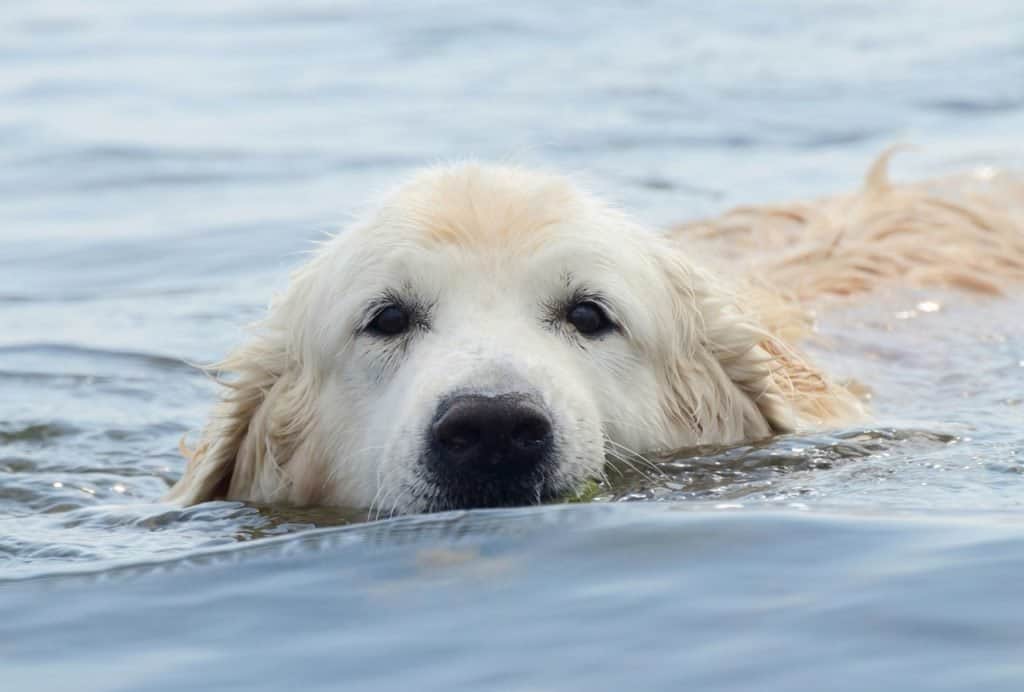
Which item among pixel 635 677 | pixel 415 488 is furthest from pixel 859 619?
pixel 415 488

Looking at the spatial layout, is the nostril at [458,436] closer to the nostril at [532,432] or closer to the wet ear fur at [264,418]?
the nostril at [532,432]

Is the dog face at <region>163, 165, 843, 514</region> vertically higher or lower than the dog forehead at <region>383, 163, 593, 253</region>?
lower

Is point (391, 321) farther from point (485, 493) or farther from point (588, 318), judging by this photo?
point (485, 493)

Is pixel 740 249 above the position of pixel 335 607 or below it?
above

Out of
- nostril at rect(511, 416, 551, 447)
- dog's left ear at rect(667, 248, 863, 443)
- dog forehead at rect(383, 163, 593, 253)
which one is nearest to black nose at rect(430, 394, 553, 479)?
nostril at rect(511, 416, 551, 447)

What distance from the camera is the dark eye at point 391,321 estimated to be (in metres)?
4.76

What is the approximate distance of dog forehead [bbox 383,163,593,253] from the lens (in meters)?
4.76

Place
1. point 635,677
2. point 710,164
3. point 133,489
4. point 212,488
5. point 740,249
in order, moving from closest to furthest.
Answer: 1. point 635,677
2. point 212,488
3. point 133,489
4. point 740,249
5. point 710,164

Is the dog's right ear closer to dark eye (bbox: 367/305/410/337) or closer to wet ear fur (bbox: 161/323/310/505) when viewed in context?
wet ear fur (bbox: 161/323/310/505)

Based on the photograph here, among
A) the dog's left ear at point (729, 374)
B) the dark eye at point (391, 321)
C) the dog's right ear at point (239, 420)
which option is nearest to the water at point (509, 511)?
the dog's left ear at point (729, 374)

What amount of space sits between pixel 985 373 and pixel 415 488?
10.1ft

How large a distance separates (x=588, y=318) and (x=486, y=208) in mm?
420

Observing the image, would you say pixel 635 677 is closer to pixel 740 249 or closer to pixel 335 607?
pixel 335 607

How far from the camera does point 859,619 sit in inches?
126
